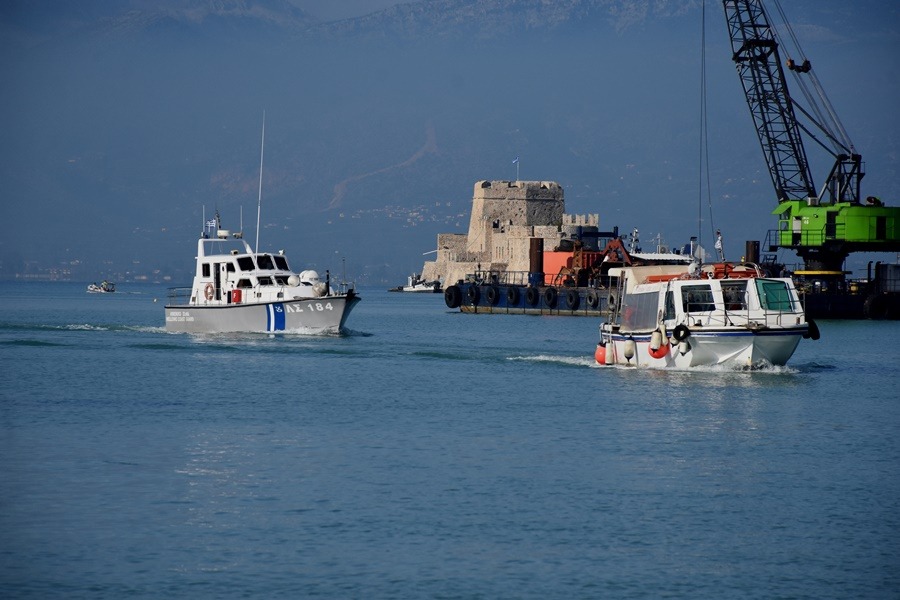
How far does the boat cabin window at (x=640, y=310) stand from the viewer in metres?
38.4

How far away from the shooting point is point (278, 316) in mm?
52688

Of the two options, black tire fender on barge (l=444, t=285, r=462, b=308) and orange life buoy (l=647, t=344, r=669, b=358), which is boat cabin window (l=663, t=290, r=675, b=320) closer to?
orange life buoy (l=647, t=344, r=669, b=358)

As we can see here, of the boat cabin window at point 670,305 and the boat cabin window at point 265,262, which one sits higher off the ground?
the boat cabin window at point 265,262

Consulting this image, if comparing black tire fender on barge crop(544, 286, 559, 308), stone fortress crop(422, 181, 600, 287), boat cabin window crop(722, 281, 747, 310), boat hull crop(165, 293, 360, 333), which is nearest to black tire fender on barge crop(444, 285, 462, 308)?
black tire fender on barge crop(544, 286, 559, 308)

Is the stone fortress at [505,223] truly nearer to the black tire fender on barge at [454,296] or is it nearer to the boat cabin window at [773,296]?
the black tire fender on barge at [454,296]

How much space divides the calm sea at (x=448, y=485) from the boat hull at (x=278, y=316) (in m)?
11.0

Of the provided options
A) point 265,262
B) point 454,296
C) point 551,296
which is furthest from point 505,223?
point 265,262

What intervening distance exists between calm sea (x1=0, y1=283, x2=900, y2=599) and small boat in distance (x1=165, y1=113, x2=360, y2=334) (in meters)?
11.1

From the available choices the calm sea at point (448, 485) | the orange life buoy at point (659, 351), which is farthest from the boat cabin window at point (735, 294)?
the orange life buoy at point (659, 351)

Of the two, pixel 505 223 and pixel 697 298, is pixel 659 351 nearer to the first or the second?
pixel 697 298

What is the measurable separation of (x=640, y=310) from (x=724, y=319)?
10.9ft

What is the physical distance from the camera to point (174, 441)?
86.2 ft

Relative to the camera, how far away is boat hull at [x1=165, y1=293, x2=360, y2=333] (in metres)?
52.6

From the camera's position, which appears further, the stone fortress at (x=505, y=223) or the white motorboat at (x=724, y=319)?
the stone fortress at (x=505, y=223)
